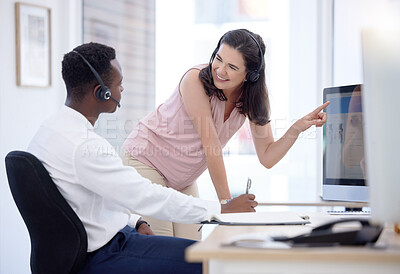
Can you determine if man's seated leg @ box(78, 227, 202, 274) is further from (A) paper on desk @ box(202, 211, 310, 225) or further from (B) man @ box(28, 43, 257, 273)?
(A) paper on desk @ box(202, 211, 310, 225)

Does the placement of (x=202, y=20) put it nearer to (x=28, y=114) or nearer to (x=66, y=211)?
(x=28, y=114)

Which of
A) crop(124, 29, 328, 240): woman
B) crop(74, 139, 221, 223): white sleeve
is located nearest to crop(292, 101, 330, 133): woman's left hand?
crop(124, 29, 328, 240): woman

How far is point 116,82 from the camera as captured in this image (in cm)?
154

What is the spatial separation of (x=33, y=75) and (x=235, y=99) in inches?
66.3

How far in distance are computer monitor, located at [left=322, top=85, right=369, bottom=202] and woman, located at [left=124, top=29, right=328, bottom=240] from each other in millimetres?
67

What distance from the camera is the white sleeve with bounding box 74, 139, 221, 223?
4.22 feet

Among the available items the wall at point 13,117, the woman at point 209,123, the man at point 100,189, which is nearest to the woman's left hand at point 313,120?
the woman at point 209,123

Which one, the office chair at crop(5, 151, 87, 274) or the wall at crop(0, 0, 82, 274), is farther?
the wall at crop(0, 0, 82, 274)

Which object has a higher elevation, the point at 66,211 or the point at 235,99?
the point at 235,99

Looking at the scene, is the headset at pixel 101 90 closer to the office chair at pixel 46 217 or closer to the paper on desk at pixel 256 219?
the office chair at pixel 46 217

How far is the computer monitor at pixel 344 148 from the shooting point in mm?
1739

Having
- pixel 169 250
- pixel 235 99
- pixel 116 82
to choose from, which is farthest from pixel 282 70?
pixel 169 250

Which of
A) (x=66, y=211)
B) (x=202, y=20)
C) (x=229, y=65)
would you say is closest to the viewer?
(x=66, y=211)

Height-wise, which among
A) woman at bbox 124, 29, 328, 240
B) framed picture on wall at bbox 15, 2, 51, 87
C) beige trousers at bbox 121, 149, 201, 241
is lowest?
beige trousers at bbox 121, 149, 201, 241
